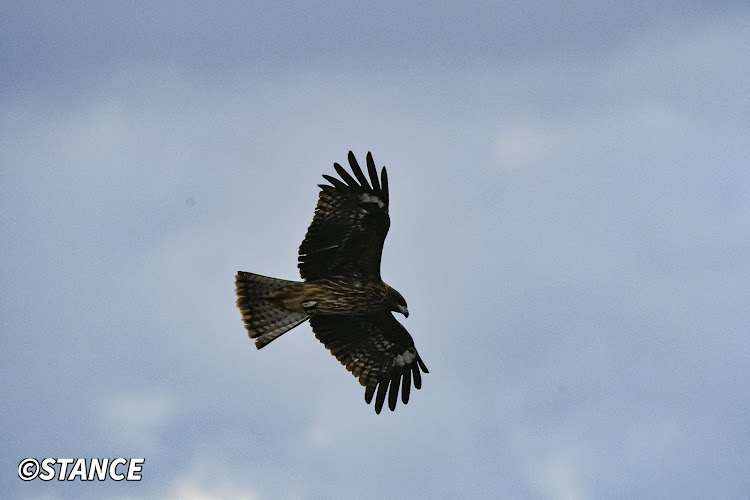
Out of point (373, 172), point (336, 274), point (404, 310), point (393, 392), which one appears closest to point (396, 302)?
point (404, 310)

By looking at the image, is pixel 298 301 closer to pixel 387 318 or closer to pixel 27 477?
pixel 387 318

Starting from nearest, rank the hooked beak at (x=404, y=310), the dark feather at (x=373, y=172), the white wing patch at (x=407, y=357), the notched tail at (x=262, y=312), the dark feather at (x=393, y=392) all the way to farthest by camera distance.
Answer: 1. the dark feather at (x=373, y=172)
2. the notched tail at (x=262, y=312)
3. the hooked beak at (x=404, y=310)
4. the dark feather at (x=393, y=392)
5. the white wing patch at (x=407, y=357)

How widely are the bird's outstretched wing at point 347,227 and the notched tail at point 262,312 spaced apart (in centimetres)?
74

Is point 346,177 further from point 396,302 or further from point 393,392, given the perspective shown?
point 393,392

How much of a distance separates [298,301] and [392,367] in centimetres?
235

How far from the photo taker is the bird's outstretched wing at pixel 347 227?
1044 inches

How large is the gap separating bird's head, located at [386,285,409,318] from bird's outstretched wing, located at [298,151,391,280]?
2.16ft

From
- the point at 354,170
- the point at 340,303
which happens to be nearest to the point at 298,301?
the point at 340,303

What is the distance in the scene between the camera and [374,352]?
92.1 feet

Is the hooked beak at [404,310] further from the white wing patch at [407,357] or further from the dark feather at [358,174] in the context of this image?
the dark feather at [358,174]

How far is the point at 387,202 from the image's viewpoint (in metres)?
26.5

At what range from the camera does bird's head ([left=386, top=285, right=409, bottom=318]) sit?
2703 centimetres

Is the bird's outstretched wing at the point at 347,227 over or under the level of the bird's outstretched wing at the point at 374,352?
over

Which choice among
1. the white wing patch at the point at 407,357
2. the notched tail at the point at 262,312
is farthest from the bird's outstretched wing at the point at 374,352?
the notched tail at the point at 262,312
